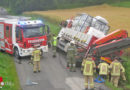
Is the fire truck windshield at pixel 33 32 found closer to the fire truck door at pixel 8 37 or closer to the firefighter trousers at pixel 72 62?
the fire truck door at pixel 8 37

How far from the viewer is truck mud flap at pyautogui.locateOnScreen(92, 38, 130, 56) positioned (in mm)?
11235

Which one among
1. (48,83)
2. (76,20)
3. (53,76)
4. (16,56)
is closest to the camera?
(48,83)

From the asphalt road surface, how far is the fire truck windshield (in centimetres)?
182

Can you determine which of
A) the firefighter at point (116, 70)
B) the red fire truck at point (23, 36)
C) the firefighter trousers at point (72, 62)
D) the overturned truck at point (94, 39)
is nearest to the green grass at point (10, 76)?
the red fire truck at point (23, 36)

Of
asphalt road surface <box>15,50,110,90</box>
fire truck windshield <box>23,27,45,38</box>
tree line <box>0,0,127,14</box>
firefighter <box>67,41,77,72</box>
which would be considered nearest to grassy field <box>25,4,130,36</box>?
fire truck windshield <box>23,27,45,38</box>

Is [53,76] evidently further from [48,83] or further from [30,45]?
[30,45]

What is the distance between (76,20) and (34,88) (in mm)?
8650

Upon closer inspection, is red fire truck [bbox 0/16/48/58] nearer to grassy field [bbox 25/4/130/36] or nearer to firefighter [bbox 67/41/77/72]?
firefighter [bbox 67/41/77/72]

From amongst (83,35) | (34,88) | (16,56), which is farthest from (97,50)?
(16,56)

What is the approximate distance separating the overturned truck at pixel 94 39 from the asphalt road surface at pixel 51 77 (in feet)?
4.88

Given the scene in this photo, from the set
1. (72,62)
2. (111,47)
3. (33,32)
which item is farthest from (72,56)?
(33,32)

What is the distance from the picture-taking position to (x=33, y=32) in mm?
14953

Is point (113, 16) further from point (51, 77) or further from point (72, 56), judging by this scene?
point (51, 77)

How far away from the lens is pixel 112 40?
40.5ft
